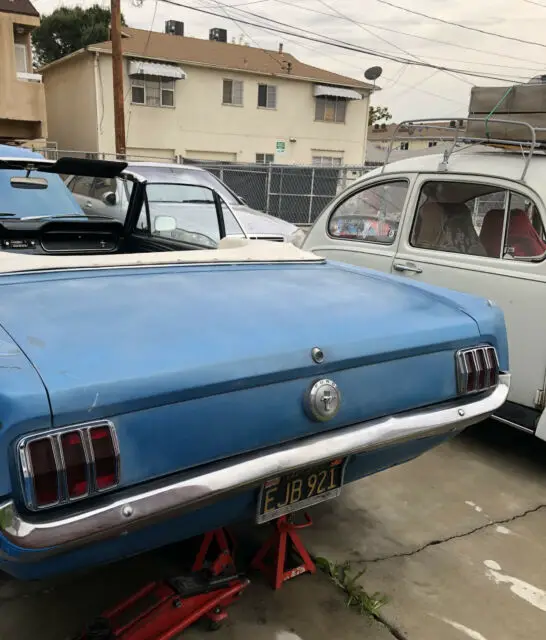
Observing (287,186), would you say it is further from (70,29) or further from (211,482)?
(70,29)

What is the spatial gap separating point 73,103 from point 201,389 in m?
25.9

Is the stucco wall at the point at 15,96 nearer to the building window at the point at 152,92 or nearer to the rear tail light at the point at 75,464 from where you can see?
the building window at the point at 152,92

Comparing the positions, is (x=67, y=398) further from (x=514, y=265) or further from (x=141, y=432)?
(x=514, y=265)

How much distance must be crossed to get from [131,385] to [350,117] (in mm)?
27878

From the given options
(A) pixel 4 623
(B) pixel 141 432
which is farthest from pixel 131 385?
(A) pixel 4 623

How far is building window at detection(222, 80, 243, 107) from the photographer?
24953mm

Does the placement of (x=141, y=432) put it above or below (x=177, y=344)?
below

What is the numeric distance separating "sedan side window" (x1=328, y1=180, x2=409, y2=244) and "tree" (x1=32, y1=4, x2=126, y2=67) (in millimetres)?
33863

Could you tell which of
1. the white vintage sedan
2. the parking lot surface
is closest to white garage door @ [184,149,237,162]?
the white vintage sedan

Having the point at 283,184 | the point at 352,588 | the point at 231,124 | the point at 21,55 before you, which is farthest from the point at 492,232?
the point at 21,55

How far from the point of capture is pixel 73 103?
24609 mm

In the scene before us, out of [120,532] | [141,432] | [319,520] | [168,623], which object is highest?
[141,432]

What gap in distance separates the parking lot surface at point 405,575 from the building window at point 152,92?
2240 centimetres

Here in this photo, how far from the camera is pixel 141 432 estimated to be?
1.65 metres
